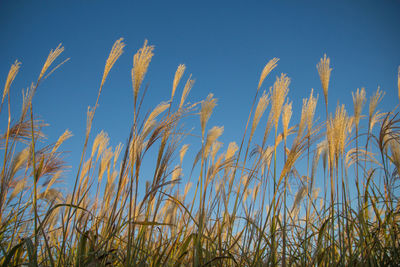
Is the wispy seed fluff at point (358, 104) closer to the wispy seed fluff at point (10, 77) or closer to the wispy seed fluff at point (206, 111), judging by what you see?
the wispy seed fluff at point (206, 111)

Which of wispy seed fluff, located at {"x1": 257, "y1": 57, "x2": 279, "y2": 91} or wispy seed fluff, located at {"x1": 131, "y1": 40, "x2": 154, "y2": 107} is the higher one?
wispy seed fluff, located at {"x1": 257, "y1": 57, "x2": 279, "y2": 91}

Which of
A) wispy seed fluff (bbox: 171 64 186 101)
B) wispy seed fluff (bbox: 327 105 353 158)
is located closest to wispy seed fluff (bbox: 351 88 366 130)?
wispy seed fluff (bbox: 327 105 353 158)

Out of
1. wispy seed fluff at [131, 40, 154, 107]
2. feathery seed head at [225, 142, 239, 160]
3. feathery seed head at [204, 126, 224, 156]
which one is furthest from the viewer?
feathery seed head at [225, 142, 239, 160]

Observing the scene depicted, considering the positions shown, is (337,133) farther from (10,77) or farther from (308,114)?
(10,77)

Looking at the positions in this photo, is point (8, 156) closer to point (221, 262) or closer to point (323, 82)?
point (221, 262)

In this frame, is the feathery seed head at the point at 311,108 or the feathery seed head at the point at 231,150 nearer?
the feathery seed head at the point at 311,108

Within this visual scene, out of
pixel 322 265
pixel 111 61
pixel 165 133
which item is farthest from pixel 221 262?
pixel 111 61

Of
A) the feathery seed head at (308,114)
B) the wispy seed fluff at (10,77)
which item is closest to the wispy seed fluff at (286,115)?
the feathery seed head at (308,114)

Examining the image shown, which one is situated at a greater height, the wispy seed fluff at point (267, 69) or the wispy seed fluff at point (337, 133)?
the wispy seed fluff at point (267, 69)

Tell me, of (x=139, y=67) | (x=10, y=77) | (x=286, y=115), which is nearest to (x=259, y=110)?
(x=286, y=115)

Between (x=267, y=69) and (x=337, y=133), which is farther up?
(x=267, y=69)

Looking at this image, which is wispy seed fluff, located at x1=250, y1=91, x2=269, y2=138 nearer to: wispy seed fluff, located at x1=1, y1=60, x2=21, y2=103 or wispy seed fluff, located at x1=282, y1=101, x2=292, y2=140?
wispy seed fluff, located at x1=282, y1=101, x2=292, y2=140

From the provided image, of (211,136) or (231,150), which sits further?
(231,150)

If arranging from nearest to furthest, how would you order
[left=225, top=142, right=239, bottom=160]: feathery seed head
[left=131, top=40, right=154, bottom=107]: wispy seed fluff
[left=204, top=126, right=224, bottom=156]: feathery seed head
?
1. [left=131, top=40, right=154, bottom=107]: wispy seed fluff
2. [left=204, top=126, right=224, bottom=156]: feathery seed head
3. [left=225, top=142, right=239, bottom=160]: feathery seed head
